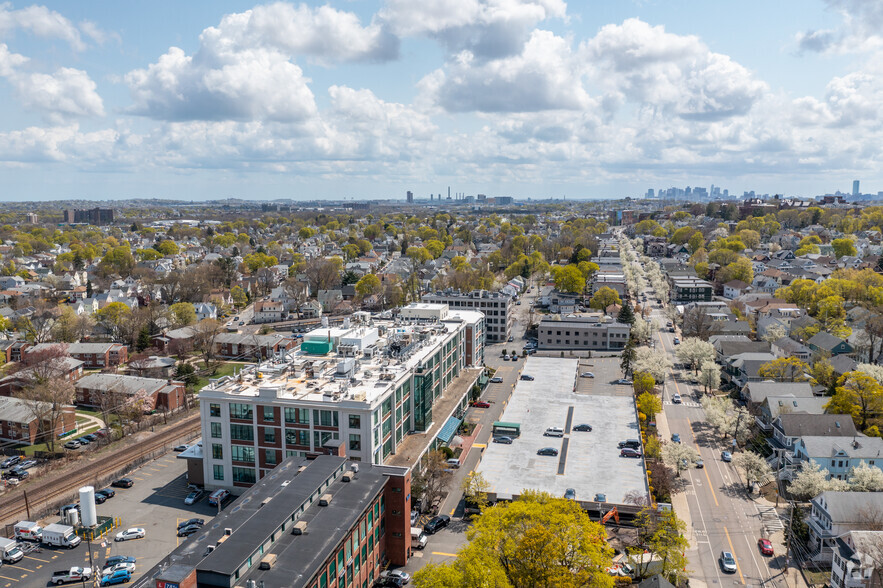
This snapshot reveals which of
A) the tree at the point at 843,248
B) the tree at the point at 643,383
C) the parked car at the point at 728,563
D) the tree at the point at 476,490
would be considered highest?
the tree at the point at 843,248

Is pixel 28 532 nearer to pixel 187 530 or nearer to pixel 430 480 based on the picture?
pixel 187 530

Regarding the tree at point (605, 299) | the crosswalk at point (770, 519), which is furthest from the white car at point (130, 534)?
the tree at point (605, 299)

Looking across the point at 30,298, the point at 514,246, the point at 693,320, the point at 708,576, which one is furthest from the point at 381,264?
the point at 708,576

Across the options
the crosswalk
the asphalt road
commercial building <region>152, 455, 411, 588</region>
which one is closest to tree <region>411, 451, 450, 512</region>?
commercial building <region>152, 455, 411, 588</region>

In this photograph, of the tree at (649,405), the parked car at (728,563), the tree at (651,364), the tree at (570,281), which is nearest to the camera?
the parked car at (728,563)

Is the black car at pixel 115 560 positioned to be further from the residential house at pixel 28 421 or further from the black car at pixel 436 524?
the residential house at pixel 28 421
